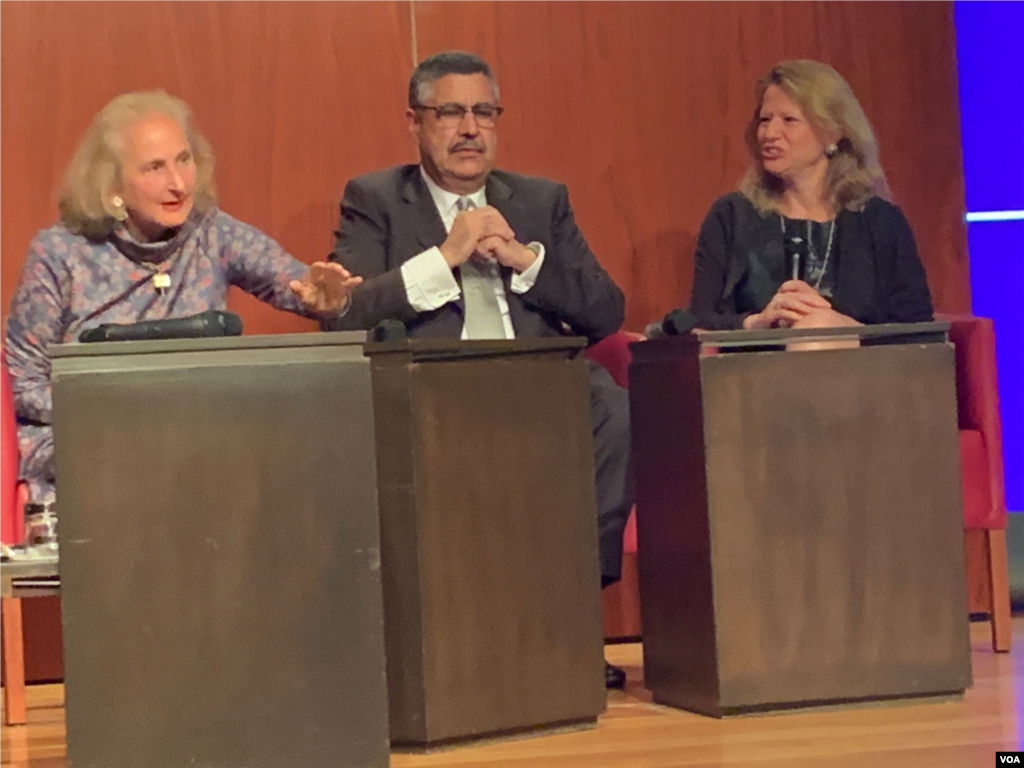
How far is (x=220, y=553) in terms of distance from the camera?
2.18 metres

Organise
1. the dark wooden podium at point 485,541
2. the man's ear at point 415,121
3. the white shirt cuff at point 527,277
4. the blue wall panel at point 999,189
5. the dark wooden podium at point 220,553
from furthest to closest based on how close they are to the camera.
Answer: the blue wall panel at point 999,189 → the man's ear at point 415,121 → the white shirt cuff at point 527,277 → the dark wooden podium at point 485,541 → the dark wooden podium at point 220,553

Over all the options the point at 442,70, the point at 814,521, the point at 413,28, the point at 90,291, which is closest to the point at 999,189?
the point at 413,28

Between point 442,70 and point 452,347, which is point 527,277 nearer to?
point 442,70

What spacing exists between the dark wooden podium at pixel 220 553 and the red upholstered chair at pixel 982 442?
1.79 meters

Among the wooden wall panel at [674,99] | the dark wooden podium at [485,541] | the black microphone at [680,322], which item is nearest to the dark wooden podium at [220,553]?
the dark wooden podium at [485,541]

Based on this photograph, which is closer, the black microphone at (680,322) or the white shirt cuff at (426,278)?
the black microphone at (680,322)

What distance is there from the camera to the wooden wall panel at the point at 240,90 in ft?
12.4

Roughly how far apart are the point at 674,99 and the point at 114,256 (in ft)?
5.29

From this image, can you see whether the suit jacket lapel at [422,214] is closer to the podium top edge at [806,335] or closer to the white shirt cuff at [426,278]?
the white shirt cuff at [426,278]

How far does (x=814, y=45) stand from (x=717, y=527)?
1.96 metres

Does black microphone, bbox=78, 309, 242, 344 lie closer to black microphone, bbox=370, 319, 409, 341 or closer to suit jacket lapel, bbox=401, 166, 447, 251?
black microphone, bbox=370, 319, 409, 341

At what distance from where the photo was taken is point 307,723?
220 centimetres

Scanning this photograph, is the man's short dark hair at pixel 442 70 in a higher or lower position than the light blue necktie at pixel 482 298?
higher

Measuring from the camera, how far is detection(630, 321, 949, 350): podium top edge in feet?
8.86
